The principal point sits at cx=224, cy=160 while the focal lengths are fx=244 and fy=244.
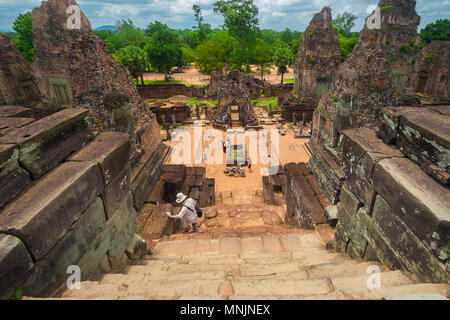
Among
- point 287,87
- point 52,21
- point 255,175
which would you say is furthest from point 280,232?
point 287,87

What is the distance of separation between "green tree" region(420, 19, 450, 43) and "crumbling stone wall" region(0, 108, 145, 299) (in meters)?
53.5

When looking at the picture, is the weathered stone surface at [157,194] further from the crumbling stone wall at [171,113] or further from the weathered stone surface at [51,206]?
the crumbling stone wall at [171,113]

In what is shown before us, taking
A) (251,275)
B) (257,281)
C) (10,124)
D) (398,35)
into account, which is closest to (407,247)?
(257,281)

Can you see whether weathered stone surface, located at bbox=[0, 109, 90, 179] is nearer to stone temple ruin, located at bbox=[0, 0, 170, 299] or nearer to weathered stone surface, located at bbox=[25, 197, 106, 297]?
stone temple ruin, located at bbox=[0, 0, 170, 299]

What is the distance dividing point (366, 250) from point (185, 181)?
7380 mm

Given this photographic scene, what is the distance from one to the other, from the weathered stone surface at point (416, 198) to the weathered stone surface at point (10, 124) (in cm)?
420

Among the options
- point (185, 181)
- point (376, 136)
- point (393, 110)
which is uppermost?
point (393, 110)

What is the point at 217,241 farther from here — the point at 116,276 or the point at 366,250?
the point at 366,250

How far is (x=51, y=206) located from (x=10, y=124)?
4.86 ft

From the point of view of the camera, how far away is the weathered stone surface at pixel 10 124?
2.72 m

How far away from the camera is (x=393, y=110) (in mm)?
3268

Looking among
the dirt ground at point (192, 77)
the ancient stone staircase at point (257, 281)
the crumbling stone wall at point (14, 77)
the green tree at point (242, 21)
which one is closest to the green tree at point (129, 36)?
the dirt ground at point (192, 77)

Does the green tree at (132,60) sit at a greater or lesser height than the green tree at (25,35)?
lesser

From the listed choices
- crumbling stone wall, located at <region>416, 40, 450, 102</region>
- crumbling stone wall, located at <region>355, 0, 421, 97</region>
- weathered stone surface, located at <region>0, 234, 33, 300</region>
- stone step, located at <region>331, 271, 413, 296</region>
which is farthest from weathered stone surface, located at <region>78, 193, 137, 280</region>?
crumbling stone wall, located at <region>416, 40, 450, 102</region>
